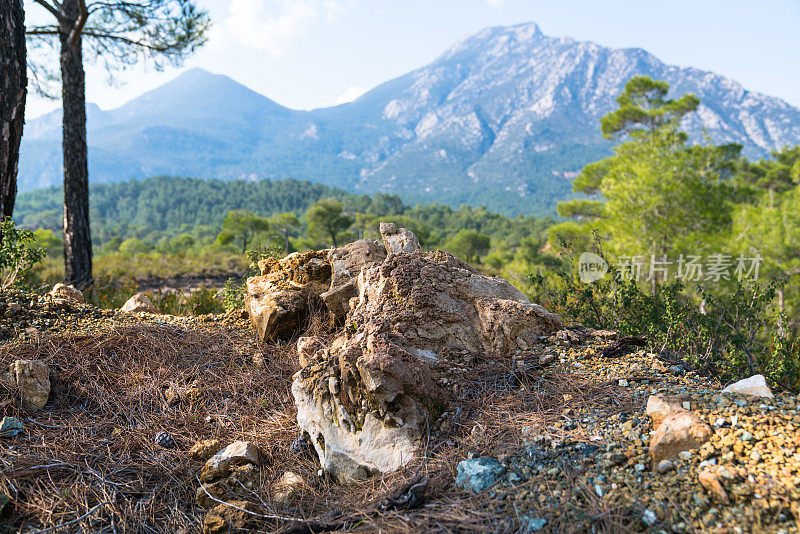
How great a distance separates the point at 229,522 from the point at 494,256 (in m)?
33.7

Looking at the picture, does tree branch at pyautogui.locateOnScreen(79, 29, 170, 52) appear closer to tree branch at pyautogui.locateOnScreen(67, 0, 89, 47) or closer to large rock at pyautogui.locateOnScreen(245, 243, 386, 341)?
tree branch at pyautogui.locateOnScreen(67, 0, 89, 47)

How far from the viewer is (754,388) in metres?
1.92

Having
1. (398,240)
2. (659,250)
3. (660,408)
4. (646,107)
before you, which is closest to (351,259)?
(398,240)

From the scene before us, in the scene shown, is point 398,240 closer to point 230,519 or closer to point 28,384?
point 230,519

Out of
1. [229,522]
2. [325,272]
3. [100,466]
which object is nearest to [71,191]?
[325,272]

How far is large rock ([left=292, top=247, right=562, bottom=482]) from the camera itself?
1983mm

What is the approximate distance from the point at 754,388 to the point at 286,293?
9.44 ft

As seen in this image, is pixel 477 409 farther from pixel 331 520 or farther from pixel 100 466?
pixel 100 466

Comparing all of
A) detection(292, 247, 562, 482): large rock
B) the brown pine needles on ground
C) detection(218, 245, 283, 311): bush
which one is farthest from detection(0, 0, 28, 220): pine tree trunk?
detection(292, 247, 562, 482): large rock

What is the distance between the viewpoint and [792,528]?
121 cm

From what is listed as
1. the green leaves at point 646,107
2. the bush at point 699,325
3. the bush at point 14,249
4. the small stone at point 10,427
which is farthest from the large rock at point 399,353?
the green leaves at point 646,107

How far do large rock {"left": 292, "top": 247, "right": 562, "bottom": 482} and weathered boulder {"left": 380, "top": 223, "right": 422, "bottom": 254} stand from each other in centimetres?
40

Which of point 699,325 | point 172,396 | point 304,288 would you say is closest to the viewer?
point 172,396

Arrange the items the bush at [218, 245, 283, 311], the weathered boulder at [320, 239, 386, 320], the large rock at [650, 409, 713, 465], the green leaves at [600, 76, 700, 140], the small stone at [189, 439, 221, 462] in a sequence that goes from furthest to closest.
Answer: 1. the green leaves at [600, 76, 700, 140]
2. the bush at [218, 245, 283, 311]
3. the weathered boulder at [320, 239, 386, 320]
4. the small stone at [189, 439, 221, 462]
5. the large rock at [650, 409, 713, 465]
